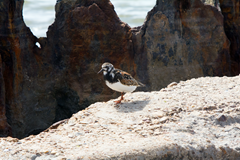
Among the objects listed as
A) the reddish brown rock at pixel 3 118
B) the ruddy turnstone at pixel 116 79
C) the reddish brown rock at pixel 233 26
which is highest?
the reddish brown rock at pixel 233 26

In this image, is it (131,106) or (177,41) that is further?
(177,41)

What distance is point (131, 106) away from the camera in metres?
6.50

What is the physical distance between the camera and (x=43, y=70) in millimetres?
9961

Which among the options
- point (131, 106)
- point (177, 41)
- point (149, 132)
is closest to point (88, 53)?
point (177, 41)

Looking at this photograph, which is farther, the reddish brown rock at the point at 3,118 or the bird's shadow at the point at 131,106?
the reddish brown rock at the point at 3,118

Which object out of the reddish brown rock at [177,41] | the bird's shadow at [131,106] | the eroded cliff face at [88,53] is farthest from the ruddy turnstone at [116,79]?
the reddish brown rock at [177,41]

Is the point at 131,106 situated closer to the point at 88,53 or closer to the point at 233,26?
the point at 88,53

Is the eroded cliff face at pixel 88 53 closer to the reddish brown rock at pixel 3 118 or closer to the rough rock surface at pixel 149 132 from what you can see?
the reddish brown rock at pixel 3 118

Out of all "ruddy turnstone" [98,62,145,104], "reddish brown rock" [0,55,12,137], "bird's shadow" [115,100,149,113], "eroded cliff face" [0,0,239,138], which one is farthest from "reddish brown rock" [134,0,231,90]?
"reddish brown rock" [0,55,12,137]

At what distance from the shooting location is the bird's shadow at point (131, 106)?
20.5 feet

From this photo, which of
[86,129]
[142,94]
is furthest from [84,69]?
[86,129]

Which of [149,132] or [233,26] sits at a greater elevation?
[233,26]

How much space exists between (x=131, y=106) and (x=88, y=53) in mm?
4072

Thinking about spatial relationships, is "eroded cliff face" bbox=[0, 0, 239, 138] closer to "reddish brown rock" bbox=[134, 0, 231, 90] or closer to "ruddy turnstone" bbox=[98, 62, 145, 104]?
"reddish brown rock" bbox=[134, 0, 231, 90]
